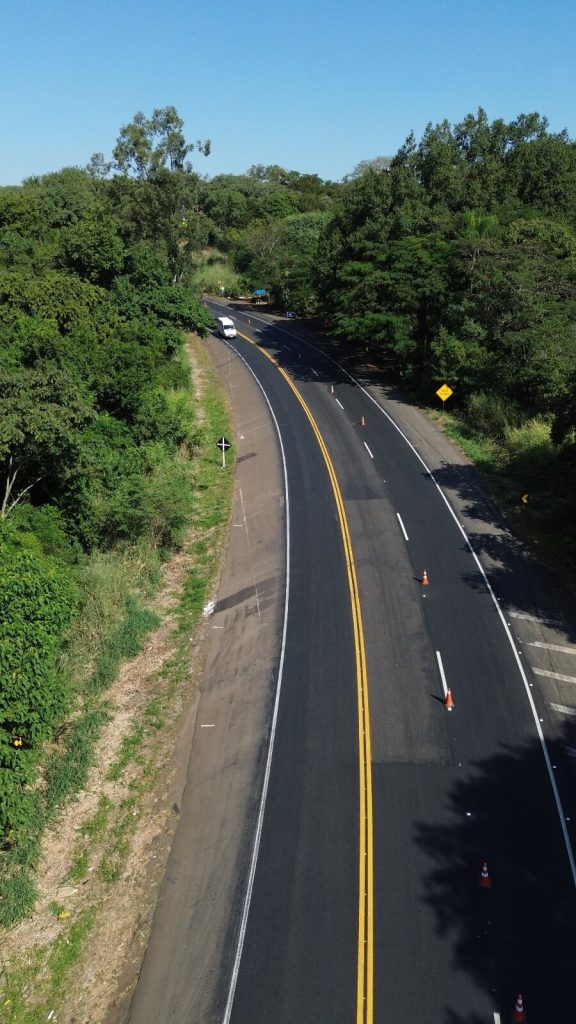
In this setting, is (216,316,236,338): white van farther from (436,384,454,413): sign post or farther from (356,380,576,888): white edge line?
(356,380,576,888): white edge line

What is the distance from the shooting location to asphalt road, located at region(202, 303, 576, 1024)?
11.2 meters

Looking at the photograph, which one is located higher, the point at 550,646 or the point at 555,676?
the point at 550,646

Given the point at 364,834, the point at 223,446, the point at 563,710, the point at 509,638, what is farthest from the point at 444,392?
the point at 364,834

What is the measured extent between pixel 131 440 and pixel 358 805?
21894mm

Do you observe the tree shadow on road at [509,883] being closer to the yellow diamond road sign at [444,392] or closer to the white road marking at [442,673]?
the white road marking at [442,673]

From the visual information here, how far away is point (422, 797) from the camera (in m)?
14.6

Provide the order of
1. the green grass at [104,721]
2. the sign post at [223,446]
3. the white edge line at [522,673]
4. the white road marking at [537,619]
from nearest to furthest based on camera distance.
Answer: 1. the green grass at [104,721]
2. the white edge line at [522,673]
3. the white road marking at [537,619]
4. the sign post at [223,446]

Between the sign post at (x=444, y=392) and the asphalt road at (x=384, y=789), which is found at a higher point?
the sign post at (x=444, y=392)

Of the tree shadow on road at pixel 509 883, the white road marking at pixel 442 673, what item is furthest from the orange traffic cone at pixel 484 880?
the white road marking at pixel 442 673

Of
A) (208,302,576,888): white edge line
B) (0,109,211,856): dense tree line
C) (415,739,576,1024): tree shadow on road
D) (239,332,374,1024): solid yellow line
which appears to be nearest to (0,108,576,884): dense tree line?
(0,109,211,856): dense tree line

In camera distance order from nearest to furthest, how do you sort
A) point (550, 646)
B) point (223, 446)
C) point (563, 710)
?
point (563, 710) < point (550, 646) < point (223, 446)

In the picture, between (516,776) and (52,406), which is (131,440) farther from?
(516,776)

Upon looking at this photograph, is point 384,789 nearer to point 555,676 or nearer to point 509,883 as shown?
point 509,883

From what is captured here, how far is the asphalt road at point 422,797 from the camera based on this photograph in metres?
11.2
